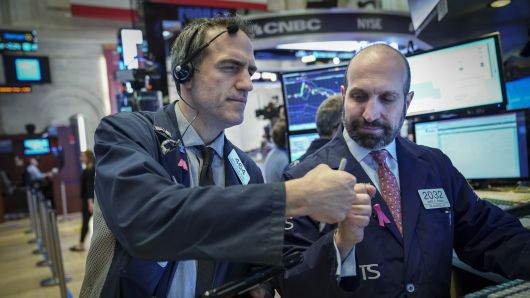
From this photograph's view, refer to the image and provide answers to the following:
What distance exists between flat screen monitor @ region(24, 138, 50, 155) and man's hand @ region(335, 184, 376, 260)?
39.6 feet

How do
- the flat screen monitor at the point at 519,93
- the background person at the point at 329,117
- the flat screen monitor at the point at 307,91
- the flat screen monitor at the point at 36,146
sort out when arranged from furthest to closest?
the flat screen monitor at the point at 36,146, the flat screen monitor at the point at 307,91, the background person at the point at 329,117, the flat screen monitor at the point at 519,93

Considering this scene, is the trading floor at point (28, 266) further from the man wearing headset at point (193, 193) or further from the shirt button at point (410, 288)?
the shirt button at point (410, 288)

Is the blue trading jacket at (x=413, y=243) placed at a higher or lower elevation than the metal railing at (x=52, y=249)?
higher

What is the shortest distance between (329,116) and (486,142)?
99 cm

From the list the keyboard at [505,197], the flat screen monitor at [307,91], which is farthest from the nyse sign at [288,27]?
the keyboard at [505,197]

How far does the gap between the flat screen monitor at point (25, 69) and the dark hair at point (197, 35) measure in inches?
325

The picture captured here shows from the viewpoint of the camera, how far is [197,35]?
4.20 feet

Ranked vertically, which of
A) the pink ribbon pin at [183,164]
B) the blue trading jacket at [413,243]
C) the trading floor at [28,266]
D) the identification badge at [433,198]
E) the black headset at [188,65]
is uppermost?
the black headset at [188,65]

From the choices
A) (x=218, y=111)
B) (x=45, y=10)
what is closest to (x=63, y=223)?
(x=45, y=10)

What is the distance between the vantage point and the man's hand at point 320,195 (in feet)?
2.68

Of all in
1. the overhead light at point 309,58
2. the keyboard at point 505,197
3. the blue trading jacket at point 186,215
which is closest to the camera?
the blue trading jacket at point 186,215

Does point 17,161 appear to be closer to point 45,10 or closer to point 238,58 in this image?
point 45,10

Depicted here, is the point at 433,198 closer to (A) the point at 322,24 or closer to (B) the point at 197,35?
(B) the point at 197,35

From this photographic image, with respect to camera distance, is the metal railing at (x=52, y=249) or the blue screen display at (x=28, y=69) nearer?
the metal railing at (x=52, y=249)
